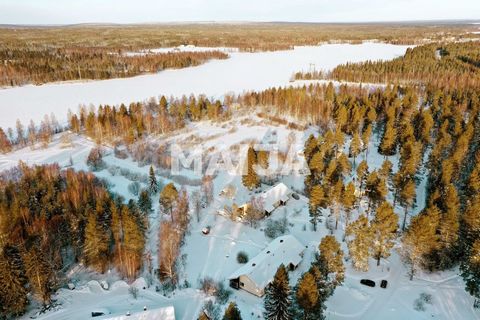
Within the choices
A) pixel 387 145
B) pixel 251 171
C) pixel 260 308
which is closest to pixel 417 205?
pixel 387 145

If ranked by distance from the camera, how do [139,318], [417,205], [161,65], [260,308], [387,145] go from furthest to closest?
[161,65] → [387,145] → [417,205] → [260,308] → [139,318]

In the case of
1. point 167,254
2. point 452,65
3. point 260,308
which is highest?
point 452,65

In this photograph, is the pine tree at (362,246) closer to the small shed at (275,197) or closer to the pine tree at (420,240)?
the pine tree at (420,240)

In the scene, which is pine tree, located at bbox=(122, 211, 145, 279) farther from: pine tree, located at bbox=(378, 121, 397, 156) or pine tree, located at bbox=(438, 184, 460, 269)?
pine tree, located at bbox=(378, 121, 397, 156)

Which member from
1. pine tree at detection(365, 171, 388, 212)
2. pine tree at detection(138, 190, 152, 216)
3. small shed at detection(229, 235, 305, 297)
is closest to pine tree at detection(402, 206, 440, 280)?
pine tree at detection(365, 171, 388, 212)

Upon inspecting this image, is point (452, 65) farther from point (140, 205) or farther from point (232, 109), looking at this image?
point (140, 205)

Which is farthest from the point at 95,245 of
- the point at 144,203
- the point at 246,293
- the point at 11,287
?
the point at 246,293

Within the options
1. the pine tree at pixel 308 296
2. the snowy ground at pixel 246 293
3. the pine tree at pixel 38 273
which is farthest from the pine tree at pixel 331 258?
the pine tree at pixel 38 273

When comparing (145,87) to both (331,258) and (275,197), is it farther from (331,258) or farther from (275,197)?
(331,258)
